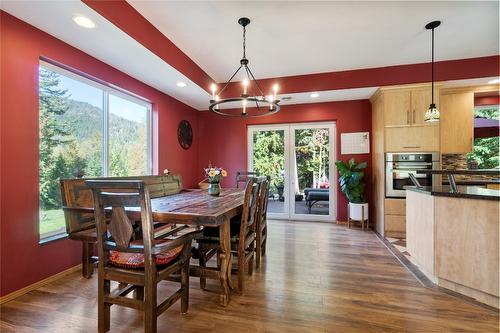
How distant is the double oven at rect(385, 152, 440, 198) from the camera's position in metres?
3.69

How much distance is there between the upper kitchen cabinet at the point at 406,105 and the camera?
367 cm

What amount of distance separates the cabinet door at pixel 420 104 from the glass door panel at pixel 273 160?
7.55 ft

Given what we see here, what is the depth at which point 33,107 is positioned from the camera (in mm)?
2262

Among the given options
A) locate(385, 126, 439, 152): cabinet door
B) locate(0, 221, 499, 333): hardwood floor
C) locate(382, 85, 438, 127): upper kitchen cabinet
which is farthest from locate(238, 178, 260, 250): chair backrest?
locate(382, 85, 438, 127): upper kitchen cabinet

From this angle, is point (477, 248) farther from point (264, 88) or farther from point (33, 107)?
point (33, 107)

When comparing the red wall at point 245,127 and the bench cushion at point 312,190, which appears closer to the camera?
the red wall at point 245,127

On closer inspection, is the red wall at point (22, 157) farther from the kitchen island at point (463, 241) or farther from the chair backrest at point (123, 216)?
the kitchen island at point (463, 241)

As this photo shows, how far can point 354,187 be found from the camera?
14.1 feet

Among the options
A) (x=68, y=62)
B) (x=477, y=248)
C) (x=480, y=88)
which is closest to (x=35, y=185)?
(x=68, y=62)

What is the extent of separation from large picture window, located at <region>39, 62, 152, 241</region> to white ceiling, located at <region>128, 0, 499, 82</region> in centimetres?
123

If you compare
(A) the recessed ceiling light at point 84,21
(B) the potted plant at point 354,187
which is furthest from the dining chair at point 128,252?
(B) the potted plant at point 354,187

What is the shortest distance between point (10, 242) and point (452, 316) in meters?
3.69

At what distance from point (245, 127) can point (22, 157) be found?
382cm

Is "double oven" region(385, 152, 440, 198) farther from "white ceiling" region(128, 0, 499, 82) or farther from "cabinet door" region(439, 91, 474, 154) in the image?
"white ceiling" region(128, 0, 499, 82)
